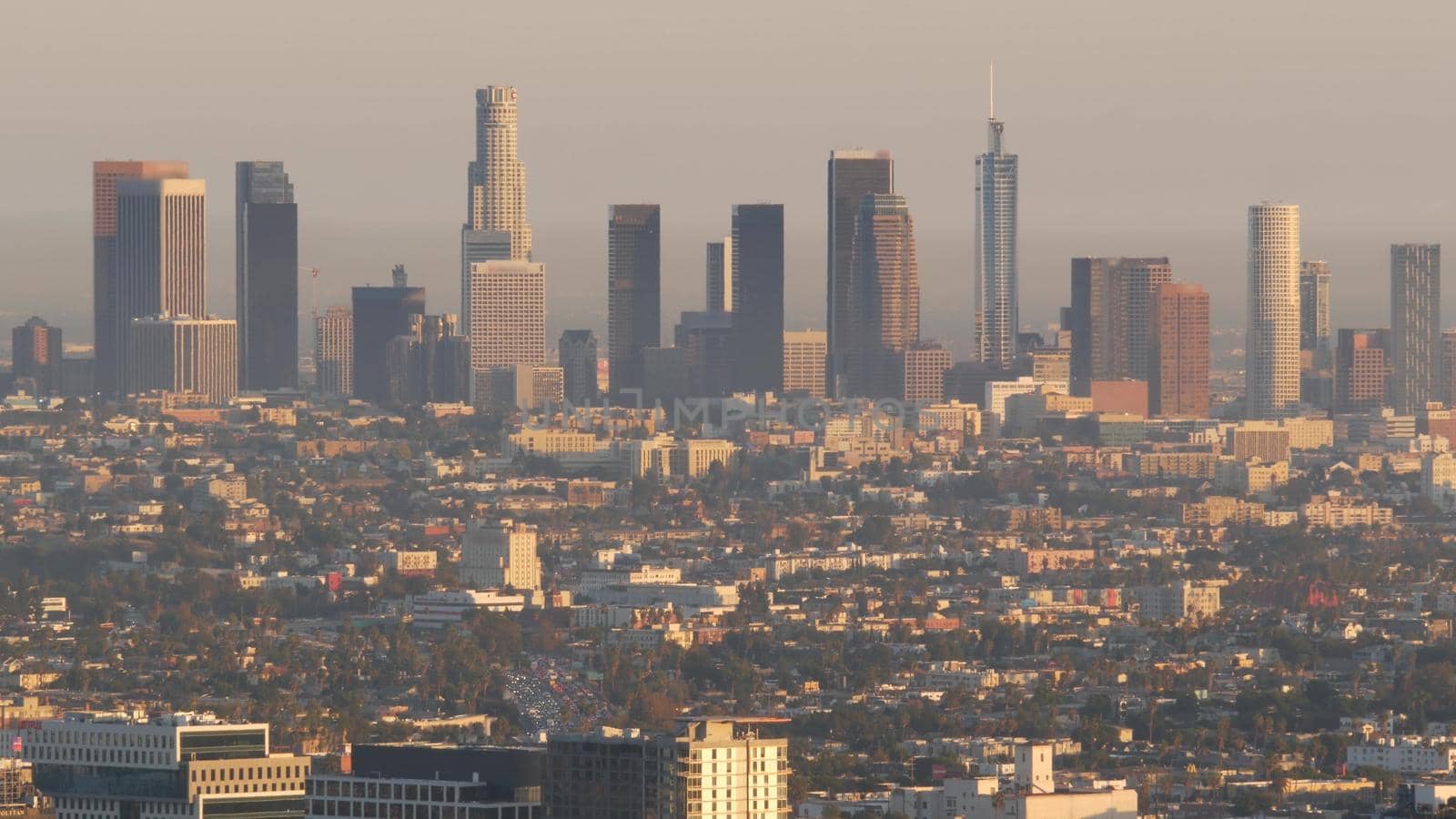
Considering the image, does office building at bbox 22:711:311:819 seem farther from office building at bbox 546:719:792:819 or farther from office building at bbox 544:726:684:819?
office building at bbox 546:719:792:819

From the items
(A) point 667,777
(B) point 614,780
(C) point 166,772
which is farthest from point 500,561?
(A) point 667,777

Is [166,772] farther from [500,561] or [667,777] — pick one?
[500,561]

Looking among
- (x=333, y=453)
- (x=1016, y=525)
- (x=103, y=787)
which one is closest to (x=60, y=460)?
(x=333, y=453)

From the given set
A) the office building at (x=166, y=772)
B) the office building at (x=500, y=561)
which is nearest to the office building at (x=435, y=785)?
the office building at (x=166, y=772)

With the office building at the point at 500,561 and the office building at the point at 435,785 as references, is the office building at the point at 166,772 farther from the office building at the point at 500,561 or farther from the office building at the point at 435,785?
the office building at the point at 500,561

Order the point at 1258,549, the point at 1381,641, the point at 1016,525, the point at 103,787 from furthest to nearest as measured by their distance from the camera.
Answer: the point at 1016,525, the point at 1258,549, the point at 1381,641, the point at 103,787

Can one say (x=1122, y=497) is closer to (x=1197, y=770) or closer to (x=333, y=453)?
(x=333, y=453)

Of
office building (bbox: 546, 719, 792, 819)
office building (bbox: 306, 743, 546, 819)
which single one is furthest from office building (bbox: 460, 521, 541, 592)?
office building (bbox: 546, 719, 792, 819)
